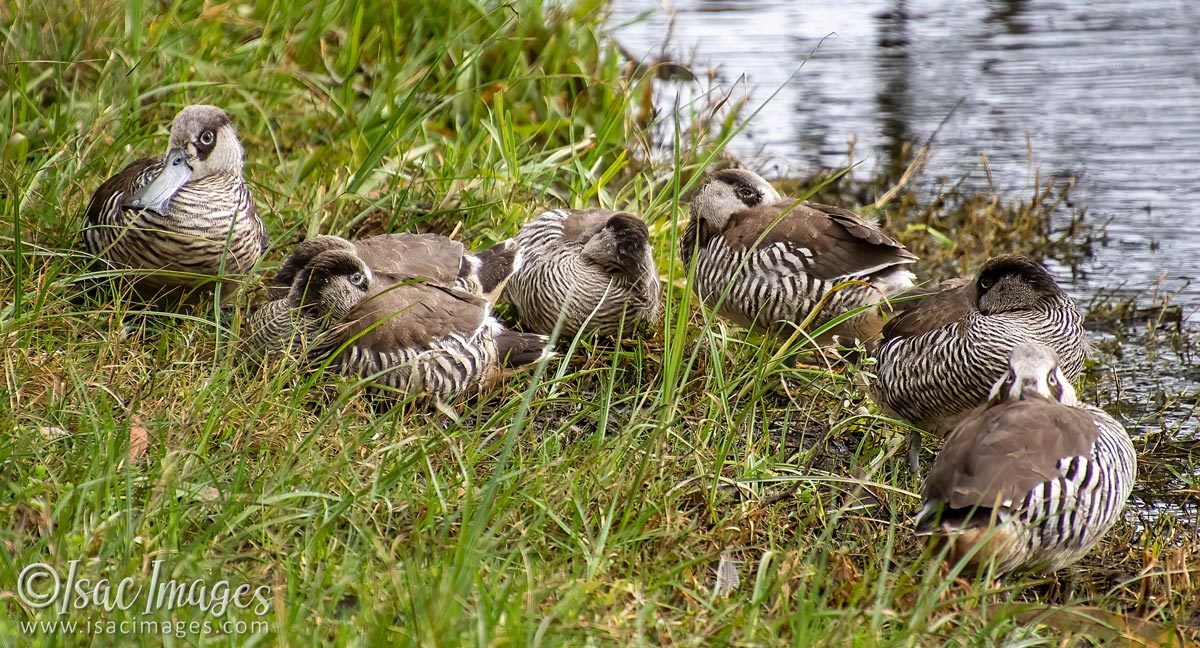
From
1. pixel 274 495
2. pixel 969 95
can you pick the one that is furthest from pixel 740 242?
pixel 969 95

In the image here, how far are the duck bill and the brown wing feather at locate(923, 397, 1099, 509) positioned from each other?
11.2 feet

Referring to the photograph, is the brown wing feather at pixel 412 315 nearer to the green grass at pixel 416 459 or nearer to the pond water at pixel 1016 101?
the green grass at pixel 416 459

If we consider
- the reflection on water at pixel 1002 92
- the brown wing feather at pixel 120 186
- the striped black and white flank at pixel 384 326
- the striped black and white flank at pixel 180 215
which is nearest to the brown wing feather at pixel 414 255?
the striped black and white flank at pixel 384 326

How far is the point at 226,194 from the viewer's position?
5.77 metres

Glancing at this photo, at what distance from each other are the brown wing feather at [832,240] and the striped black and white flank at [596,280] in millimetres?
476

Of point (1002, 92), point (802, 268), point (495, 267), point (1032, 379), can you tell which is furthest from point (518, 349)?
point (1002, 92)

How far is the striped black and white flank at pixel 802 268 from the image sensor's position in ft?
20.2

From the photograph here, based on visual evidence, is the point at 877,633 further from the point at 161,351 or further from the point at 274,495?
the point at 161,351

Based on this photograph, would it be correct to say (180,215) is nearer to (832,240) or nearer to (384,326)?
(384,326)

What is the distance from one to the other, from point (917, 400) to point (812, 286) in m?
1.04

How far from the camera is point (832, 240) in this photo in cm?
620

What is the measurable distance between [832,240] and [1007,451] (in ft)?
7.36

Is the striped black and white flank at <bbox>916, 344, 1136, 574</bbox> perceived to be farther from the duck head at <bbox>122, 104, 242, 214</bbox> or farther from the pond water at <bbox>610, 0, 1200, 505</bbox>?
the duck head at <bbox>122, 104, 242, 214</bbox>

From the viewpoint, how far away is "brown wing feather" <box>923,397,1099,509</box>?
157 inches
